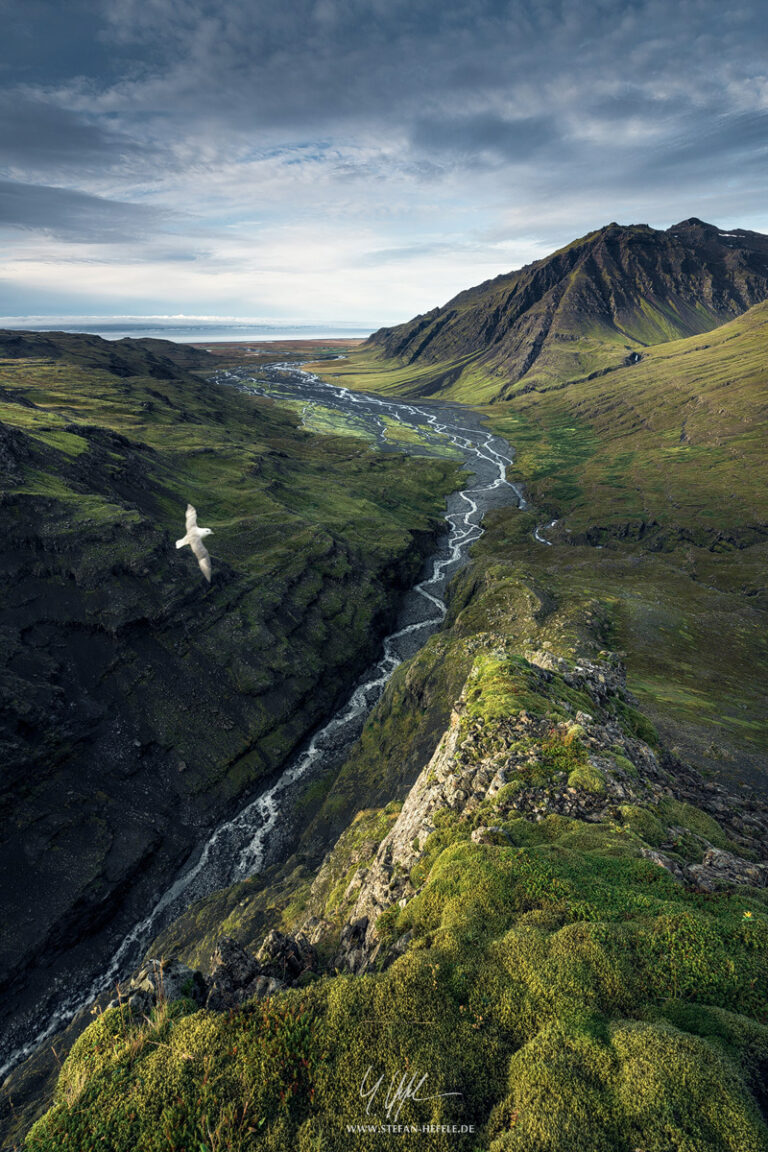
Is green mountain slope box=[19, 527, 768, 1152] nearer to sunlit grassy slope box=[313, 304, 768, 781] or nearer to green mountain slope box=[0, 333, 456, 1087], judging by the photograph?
sunlit grassy slope box=[313, 304, 768, 781]

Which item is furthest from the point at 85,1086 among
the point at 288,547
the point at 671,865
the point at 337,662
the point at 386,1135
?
the point at 288,547

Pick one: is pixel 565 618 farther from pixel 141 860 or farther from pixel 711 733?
pixel 141 860

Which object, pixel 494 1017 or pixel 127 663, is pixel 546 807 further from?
pixel 127 663

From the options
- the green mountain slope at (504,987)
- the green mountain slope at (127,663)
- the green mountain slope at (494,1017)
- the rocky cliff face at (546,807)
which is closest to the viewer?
the green mountain slope at (494,1017)

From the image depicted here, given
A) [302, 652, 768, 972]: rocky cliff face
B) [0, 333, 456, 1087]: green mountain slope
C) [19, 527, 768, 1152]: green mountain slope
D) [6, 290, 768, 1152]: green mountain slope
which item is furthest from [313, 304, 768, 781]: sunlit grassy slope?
[0, 333, 456, 1087]: green mountain slope

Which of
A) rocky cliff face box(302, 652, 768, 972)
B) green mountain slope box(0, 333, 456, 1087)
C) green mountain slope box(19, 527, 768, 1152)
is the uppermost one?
green mountain slope box(19, 527, 768, 1152)

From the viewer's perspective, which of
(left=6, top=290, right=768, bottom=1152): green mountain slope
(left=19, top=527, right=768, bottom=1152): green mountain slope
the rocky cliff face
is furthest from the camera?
the rocky cliff face

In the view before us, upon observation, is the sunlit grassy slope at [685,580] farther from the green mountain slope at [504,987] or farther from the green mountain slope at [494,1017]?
the green mountain slope at [494,1017]

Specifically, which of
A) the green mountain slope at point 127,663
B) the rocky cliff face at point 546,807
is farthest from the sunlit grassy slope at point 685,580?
the green mountain slope at point 127,663
